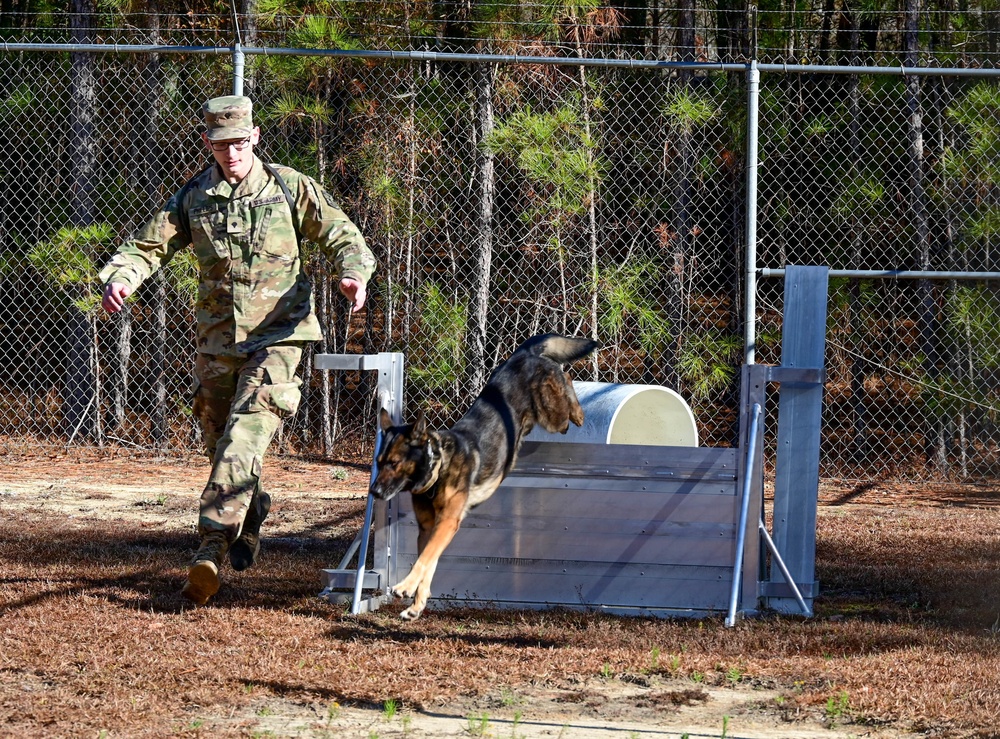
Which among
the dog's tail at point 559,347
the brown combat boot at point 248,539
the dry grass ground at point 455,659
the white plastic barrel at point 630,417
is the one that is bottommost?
the dry grass ground at point 455,659

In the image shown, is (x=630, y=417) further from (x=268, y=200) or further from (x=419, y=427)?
(x=268, y=200)

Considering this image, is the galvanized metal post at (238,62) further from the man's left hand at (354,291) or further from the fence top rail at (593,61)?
the man's left hand at (354,291)

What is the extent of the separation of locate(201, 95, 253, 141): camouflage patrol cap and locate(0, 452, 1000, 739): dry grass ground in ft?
7.46

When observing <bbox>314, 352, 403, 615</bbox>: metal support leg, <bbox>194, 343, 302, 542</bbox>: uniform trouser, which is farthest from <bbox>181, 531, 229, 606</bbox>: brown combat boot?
<bbox>314, 352, 403, 615</bbox>: metal support leg

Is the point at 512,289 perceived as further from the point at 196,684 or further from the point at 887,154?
the point at 196,684

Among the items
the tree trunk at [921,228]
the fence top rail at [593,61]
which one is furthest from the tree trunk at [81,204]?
the tree trunk at [921,228]

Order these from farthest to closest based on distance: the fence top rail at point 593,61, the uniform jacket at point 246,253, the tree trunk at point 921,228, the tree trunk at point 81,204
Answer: the tree trunk at point 81,204, the tree trunk at point 921,228, the fence top rail at point 593,61, the uniform jacket at point 246,253

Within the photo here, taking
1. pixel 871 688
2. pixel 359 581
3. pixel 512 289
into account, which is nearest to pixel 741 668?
pixel 871 688

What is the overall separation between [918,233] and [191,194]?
8078 mm

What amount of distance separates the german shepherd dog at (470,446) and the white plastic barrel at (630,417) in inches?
5.6

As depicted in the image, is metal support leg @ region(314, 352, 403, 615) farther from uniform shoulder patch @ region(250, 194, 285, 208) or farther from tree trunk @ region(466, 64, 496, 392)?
tree trunk @ region(466, 64, 496, 392)

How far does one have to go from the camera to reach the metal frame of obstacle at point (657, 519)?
18.3 ft

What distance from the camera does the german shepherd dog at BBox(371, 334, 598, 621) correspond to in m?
4.76

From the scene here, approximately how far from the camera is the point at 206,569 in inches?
189
